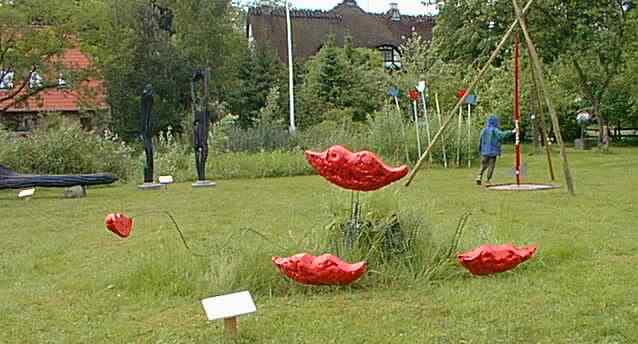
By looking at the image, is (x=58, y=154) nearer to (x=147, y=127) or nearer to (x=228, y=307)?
(x=147, y=127)

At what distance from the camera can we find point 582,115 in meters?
33.2

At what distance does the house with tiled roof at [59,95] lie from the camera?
25266 millimetres

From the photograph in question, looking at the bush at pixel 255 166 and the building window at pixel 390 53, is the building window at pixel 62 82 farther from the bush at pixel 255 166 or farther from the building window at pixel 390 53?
the building window at pixel 390 53

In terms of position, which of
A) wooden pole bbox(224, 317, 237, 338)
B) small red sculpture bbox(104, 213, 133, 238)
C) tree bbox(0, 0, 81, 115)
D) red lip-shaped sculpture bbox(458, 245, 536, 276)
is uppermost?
tree bbox(0, 0, 81, 115)

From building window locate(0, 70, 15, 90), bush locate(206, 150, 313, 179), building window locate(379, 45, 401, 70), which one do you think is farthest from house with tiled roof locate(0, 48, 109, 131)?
building window locate(379, 45, 401, 70)

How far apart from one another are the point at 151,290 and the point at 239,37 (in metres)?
28.4

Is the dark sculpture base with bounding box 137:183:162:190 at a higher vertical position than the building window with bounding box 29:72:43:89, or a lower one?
lower

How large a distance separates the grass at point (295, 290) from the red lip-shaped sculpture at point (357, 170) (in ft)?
2.70

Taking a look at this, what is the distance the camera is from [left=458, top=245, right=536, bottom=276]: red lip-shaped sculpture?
6.11 m

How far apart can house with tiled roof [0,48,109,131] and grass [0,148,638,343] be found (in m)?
15.8

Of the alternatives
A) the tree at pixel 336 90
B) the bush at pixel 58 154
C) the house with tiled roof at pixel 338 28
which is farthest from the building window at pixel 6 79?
the house with tiled roof at pixel 338 28

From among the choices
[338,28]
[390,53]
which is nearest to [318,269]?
[338,28]

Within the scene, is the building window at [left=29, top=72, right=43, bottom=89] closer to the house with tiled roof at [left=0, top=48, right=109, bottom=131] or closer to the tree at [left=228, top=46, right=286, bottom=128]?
the house with tiled roof at [left=0, top=48, right=109, bottom=131]

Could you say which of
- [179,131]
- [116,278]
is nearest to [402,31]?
[179,131]
